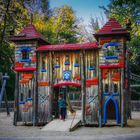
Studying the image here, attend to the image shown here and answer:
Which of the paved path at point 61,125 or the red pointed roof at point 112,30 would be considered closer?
the paved path at point 61,125

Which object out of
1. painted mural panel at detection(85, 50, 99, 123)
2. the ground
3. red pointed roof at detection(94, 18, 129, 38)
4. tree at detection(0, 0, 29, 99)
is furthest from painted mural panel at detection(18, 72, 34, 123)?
tree at detection(0, 0, 29, 99)

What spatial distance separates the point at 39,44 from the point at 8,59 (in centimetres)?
1462

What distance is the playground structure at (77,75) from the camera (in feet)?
92.4

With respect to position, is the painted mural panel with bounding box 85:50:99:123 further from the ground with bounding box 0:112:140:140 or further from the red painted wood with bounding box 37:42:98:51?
the ground with bounding box 0:112:140:140

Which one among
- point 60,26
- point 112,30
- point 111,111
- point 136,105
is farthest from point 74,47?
point 60,26

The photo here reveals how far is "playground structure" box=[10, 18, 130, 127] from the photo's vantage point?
28.2m

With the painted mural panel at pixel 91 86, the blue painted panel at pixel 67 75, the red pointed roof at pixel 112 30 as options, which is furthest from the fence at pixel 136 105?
the red pointed roof at pixel 112 30

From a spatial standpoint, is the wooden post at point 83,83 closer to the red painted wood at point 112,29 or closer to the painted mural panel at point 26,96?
the red painted wood at point 112,29

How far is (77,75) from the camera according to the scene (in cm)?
2905

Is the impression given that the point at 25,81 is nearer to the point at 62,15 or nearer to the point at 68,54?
the point at 68,54

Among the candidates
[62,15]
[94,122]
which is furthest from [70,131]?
[62,15]

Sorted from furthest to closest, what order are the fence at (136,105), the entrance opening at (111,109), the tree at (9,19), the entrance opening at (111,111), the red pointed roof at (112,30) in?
1. the fence at (136,105)
2. the tree at (9,19)
3. the entrance opening at (111,111)
4. the red pointed roof at (112,30)
5. the entrance opening at (111,109)

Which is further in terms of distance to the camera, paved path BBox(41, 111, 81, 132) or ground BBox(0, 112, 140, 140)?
paved path BBox(41, 111, 81, 132)

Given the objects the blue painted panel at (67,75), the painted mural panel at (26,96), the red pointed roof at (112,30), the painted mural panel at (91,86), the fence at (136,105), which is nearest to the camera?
the red pointed roof at (112,30)
